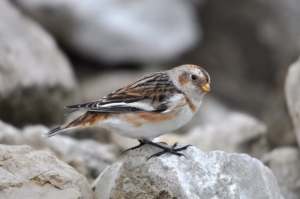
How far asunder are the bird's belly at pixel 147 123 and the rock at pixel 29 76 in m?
3.38

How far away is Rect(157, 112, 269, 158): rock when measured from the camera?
28.7 feet

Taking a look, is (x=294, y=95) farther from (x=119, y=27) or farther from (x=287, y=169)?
(x=119, y=27)

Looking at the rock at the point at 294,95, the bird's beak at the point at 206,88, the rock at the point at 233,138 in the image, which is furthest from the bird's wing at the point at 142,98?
the rock at the point at 233,138

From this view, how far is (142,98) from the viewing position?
5.95 m

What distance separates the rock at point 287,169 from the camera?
7.42m

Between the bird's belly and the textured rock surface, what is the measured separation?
1.63 meters

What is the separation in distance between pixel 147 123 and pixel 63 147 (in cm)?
261

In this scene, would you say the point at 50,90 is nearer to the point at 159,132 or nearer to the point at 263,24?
the point at 159,132

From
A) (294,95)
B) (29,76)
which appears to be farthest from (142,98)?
(29,76)

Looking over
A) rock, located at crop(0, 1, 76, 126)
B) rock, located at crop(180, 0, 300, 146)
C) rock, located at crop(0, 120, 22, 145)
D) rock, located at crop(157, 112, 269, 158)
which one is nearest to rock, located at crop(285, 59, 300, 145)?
rock, located at crop(157, 112, 269, 158)

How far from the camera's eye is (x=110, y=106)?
19.2 feet

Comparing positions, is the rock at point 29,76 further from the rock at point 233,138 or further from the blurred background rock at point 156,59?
the rock at point 233,138

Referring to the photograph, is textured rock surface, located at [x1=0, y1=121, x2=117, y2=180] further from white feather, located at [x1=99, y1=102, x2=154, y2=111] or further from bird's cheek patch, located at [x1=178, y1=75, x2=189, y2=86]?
bird's cheek patch, located at [x1=178, y1=75, x2=189, y2=86]

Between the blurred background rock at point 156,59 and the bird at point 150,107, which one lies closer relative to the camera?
the bird at point 150,107
